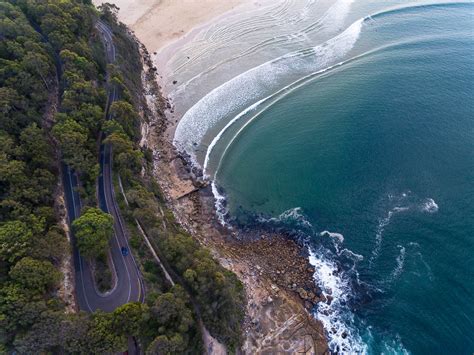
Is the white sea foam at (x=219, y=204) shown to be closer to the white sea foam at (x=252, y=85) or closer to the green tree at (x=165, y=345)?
the white sea foam at (x=252, y=85)

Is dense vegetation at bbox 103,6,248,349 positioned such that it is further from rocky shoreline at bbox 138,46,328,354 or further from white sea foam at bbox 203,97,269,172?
white sea foam at bbox 203,97,269,172

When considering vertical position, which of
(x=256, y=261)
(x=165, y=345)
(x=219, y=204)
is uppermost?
(x=219, y=204)

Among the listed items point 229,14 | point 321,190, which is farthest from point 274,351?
point 229,14

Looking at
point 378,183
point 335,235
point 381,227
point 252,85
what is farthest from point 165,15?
point 381,227

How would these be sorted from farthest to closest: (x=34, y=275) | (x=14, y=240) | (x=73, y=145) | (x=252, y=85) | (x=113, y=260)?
1. (x=252, y=85)
2. (x=73, y=145)
3. (x=113, y=260)
4. (x=14, y=240)
5. (x=34, y=275)

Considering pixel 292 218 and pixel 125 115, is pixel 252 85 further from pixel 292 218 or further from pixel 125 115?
pixel 292 218
